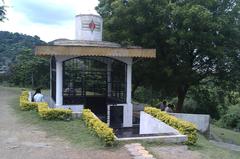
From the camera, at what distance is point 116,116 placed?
54.9ft

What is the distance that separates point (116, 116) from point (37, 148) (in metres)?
7.68

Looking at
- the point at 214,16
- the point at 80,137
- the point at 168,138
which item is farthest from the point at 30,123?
the point at 214,16

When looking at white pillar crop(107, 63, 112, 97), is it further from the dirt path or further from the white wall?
the dirt path

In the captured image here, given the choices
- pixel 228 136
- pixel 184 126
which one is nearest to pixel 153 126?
pixel 184 126

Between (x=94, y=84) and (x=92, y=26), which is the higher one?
(x=92, y=26)

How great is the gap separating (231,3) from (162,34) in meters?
4.64

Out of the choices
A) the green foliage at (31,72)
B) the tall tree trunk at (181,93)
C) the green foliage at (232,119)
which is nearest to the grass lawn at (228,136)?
the tall tree trunk at (181,93)

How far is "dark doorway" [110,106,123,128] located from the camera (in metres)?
16.7

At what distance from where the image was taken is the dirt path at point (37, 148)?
340 inches

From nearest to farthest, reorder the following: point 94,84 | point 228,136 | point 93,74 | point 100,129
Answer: point 100,129 → point 93,74 → point 94,84 → point 228,136

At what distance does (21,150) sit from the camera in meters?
9.11

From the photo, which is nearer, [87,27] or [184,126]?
[184,126]

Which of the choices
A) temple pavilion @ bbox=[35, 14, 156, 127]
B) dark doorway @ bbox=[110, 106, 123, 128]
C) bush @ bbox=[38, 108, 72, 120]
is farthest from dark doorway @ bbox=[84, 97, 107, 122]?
bush @ bbox=[38, 108, 72, 120]

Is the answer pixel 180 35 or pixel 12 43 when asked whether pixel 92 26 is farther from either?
pixel 12 43
